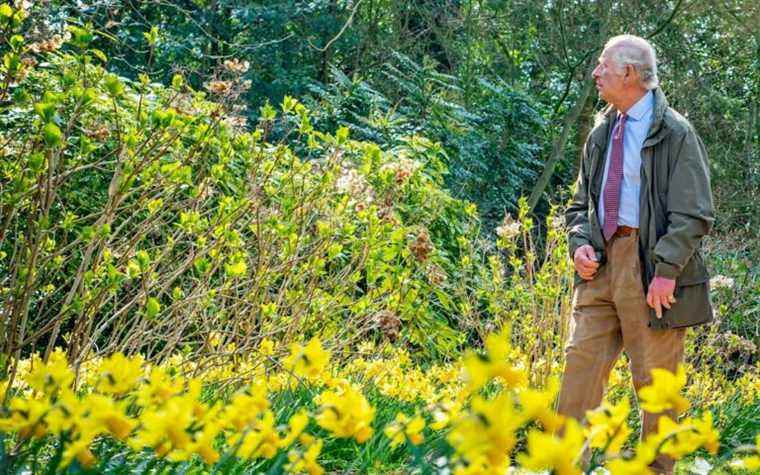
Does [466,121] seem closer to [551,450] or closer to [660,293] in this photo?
[660,293]

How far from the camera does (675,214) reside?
12.3 feet

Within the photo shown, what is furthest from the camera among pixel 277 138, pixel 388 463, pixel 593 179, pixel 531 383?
pixel 277 138

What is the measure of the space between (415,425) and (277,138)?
1020 centimetres

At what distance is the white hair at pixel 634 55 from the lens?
12.7ft

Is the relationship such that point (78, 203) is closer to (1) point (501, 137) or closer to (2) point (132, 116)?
(2) point (132, 116)

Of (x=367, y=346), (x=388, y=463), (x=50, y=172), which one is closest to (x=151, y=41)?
(x=50, y=172)

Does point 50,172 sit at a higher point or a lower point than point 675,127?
lower

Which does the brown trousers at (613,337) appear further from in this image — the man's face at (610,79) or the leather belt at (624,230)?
the man's face at (610,79)

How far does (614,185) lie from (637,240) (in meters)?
0.23

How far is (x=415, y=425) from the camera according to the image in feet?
5.58

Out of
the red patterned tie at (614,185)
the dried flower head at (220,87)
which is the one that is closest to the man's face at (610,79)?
the red patterned tie at (614,185)

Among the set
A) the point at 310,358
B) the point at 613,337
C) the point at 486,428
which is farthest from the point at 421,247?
the point at 486,428

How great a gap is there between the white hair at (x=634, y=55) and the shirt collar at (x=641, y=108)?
→ 0.16 feet

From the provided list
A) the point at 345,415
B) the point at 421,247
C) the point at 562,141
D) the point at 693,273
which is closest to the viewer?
the point at 345,415
